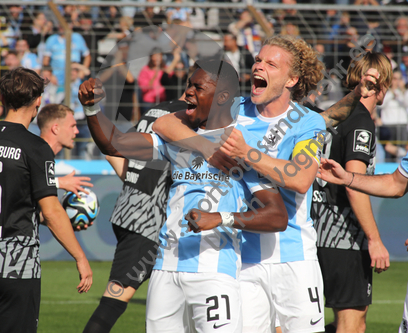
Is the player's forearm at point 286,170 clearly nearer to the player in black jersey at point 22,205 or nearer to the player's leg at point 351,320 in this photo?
the player in black jersey at point 22,205

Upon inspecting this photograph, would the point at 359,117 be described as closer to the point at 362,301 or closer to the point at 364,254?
the point at 364,254

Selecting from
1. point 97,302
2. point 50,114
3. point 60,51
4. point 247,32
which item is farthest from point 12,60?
point 50,114

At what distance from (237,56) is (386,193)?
5.71 m

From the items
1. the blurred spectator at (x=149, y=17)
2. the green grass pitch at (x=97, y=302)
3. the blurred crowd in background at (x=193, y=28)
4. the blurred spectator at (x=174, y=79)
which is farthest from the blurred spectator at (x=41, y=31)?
the green grass pitch at (x=97, y=302)

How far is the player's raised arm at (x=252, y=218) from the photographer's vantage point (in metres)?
2.52

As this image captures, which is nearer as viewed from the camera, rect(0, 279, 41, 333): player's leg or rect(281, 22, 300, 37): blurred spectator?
rect(0, 279, 41, 333): player's leg

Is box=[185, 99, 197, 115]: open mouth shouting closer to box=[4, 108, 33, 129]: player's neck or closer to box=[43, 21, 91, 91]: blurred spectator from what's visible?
box=[4, 108, 33, 129]: player's neck

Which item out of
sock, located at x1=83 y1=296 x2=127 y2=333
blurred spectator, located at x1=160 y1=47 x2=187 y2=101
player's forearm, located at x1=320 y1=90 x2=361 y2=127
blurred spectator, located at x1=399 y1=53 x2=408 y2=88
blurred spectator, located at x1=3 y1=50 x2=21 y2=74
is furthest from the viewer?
blurred spectator, located at x1=399 y1=53 x2=408 y2=88

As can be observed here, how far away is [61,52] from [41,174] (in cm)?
593

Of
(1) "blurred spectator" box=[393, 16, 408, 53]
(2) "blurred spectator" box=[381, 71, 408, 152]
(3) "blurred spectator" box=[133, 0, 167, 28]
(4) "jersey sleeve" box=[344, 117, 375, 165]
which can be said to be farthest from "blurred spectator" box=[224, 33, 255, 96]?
(4) "jersey sleeve" box=[344, 117, 375, 165]

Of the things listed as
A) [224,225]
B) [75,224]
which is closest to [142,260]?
[75,224]

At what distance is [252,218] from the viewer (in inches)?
103

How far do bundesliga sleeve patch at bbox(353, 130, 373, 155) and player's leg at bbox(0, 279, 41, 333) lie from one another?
8.09 ft

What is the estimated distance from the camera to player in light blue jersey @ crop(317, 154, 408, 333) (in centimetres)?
333
